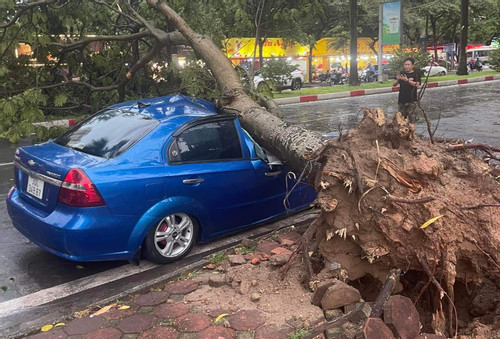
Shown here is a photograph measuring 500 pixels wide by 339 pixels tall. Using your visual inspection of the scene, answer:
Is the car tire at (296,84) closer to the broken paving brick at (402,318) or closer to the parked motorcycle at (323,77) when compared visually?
the parked motorcycle at (323,77)

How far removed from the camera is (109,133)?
4340 mm

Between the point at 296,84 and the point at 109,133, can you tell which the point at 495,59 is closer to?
the point at 296,84

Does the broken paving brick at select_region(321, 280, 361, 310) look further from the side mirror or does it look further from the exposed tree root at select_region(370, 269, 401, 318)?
the side mirror

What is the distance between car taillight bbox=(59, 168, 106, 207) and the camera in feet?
11.8

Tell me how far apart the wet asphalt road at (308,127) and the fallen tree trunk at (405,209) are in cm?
50

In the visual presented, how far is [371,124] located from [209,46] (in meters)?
3.85

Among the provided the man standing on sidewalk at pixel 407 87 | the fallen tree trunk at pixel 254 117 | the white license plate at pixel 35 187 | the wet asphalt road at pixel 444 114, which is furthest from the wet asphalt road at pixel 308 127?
the man standing on sidewalk at pixel 407 87

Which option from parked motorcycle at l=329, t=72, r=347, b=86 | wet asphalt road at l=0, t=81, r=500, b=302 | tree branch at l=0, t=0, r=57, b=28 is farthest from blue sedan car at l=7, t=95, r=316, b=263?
parked motorcycle at l=329, t=72, r=347, b=86

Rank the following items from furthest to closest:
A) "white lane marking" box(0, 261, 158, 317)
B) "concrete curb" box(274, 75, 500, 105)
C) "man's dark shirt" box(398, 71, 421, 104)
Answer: "concrete curb" box(274, 75, 500, 105) < "man's dark shirt" box(398, 71, 421, 104) < "white lane marking" box(0, 261, 158, 317)

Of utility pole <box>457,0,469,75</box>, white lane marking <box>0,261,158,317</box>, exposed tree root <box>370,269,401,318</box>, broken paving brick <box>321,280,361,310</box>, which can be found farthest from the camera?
utility pole <box>457,0,469,75</box>

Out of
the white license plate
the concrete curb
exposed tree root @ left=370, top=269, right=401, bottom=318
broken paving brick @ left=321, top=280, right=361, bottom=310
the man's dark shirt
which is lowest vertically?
the concrete curb

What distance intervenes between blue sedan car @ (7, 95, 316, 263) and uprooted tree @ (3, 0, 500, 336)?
1.14 metres

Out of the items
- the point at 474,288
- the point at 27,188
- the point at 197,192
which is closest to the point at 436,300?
the point at 474,288

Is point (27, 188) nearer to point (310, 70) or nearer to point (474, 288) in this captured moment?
point (474, 288)
